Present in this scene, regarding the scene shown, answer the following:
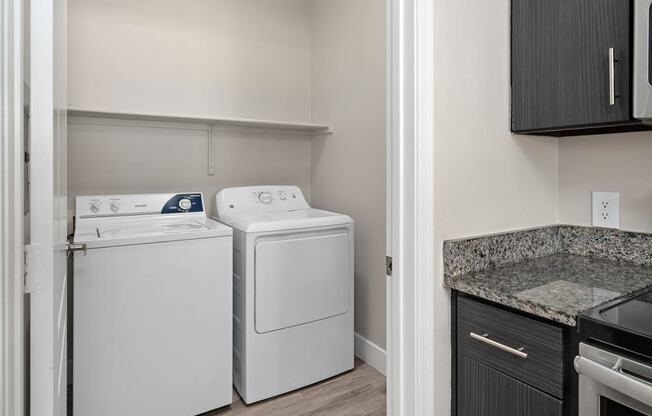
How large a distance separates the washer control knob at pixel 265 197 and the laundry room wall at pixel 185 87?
9.4 inches

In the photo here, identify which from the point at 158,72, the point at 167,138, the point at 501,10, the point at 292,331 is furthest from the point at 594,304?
the point at 158,72

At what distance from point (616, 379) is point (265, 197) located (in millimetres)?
2111

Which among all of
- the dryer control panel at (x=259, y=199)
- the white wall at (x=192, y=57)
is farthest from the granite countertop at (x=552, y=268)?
the white wall at (x=192, y=57)

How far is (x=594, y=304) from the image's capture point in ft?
3.21

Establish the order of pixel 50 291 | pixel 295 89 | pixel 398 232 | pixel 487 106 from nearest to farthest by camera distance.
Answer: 1. pixel 50 291
2. pixel 398 232
3. pixel 487 106
4. pixel 295 89

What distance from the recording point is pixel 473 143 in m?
1.28

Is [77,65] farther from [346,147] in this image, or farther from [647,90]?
[647,90]

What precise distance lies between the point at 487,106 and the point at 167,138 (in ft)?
6.43

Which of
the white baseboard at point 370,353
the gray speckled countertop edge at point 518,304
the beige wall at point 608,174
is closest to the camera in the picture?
the gray speckled countertop edge at point 518,304

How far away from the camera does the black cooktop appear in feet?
2.64

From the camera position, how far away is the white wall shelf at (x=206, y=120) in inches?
84.7

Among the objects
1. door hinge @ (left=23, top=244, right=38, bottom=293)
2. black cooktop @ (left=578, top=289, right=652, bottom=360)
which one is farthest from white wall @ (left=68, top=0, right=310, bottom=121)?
black cooktop @ (left=578, top=289, right=652, bottom=360)

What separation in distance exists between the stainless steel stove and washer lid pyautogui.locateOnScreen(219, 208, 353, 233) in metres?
1.43

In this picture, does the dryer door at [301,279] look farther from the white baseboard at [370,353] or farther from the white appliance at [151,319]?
the white baseboard at [370,353]
